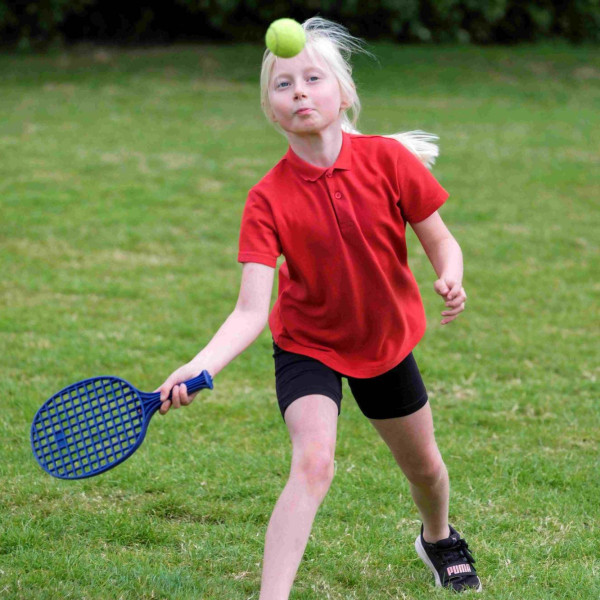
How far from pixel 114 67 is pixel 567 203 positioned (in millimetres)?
10599

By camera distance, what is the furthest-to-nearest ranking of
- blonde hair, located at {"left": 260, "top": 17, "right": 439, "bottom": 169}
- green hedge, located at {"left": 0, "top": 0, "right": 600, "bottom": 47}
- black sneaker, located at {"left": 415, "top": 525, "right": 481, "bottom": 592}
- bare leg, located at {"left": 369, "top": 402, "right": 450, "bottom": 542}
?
green hedge, located at {"left": 0, "top": 0, "right": 600, "bottom": 47} < black sneaker, located at {"left": 415, "top": 525, "right": 481, "bottom": 592} < bare leg, located at {"left": 369, "top": 402, "right": 450, "bottom": 542} < blonde hair, located at {"left": 260, "top": 17, "right": 439, "bottom": 169}

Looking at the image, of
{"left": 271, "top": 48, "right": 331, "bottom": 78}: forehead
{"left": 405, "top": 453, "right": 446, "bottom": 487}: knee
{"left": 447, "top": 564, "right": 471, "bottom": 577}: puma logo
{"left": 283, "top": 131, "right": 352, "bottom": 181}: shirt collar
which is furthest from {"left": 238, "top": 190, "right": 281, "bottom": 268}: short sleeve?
{"left": 447, "top": 564, "right": 471, "bottom": 577}: puma logo

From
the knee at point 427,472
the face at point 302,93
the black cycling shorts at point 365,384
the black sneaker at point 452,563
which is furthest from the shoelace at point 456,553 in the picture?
the face at point 302,93

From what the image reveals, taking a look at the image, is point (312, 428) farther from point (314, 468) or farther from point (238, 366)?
point (238, 366)

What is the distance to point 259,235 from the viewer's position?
297 centimetres

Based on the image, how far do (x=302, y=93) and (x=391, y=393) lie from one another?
99 cm

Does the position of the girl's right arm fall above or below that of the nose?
below

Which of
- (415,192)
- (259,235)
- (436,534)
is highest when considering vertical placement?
(415,192)

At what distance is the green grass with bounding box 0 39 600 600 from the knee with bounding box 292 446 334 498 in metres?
0.75

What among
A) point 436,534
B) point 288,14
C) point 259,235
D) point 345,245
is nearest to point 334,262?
point 345,245

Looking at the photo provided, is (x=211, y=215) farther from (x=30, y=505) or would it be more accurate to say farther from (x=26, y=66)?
(x=26, y=66)

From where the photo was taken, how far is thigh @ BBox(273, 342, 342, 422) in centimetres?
293

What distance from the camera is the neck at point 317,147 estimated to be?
3.06 meters

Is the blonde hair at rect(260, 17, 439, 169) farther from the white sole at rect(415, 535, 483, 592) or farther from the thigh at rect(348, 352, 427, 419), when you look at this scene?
the white sole at rect(415, 535, 483, 592)
